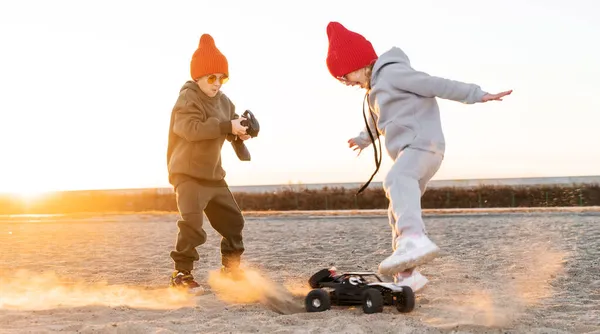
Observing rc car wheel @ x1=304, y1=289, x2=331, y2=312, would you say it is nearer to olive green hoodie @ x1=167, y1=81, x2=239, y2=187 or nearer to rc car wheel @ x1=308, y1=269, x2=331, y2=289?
rc car wheel @ x1=308, y1=269, x2=331, y2=289

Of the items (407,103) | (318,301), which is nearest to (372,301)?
(318,301)

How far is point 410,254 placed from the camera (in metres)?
4.31

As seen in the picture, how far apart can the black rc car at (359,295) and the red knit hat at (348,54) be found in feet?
4.48

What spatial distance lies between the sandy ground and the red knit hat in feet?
5.18

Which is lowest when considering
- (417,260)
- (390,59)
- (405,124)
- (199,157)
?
(417,260)

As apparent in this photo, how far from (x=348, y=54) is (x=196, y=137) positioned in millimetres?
1410

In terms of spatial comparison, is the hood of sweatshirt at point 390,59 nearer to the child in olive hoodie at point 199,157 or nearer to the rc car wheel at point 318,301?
the child in olive hoodie at point 199,157

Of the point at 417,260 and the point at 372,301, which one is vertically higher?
the point at 417,260

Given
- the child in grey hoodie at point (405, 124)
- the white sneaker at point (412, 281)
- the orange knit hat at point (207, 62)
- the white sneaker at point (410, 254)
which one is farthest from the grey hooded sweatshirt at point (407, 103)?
the orange knit hat at point (207, 62)

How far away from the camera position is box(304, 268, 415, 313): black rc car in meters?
4.36

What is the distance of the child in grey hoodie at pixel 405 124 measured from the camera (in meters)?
4.39

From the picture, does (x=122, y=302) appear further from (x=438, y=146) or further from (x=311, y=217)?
(x=311, y=217)

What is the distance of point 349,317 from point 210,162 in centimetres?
207

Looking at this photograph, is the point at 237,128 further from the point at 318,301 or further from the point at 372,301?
the point at 372,301
